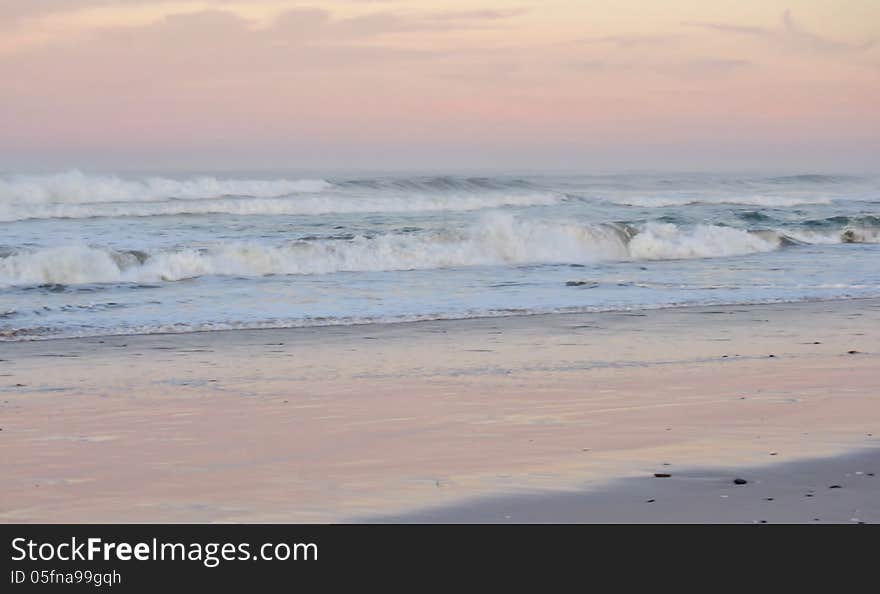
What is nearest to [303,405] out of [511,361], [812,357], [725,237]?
[511,361]

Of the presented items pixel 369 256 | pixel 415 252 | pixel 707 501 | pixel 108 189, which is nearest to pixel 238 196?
pixel 108 189

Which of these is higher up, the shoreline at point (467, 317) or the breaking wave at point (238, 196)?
the breaking wave at point (238, 196)

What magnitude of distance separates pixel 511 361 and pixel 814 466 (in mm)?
3742

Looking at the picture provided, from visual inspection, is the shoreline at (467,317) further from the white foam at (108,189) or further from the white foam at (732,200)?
the white foam at (732,200)

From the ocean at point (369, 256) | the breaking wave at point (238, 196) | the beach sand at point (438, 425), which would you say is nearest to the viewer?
the beach sand at point (438, 425)

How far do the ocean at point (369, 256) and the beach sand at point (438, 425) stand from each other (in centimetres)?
217

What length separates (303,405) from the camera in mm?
7281

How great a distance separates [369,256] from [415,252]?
847mm

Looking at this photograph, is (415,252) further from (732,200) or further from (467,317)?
(732,200)

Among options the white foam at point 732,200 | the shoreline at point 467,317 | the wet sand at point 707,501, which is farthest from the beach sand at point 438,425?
the white foam at point 732,200

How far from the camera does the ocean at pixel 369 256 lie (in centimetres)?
1294

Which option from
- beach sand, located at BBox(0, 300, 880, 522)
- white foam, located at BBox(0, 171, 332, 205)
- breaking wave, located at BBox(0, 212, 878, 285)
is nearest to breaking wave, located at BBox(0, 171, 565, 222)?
white foam, located at BBox(0, 171, 332, 205)
